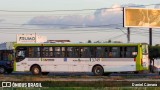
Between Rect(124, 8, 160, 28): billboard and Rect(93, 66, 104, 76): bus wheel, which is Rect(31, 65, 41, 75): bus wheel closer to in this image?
Rect(93, 66, 104, 76): bus wheel

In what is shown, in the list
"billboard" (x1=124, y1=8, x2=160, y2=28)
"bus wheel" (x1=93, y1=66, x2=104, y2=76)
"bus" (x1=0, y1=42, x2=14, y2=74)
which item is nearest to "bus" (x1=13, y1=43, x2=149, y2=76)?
"bus wheel" (x1=93, y1=66, x2=104, y2=76)

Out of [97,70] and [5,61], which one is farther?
[5,61]

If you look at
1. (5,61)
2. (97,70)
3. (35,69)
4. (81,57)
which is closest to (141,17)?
(5,61)

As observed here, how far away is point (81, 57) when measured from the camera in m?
37.8

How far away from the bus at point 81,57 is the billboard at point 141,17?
3234cm

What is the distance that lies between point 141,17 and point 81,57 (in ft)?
117

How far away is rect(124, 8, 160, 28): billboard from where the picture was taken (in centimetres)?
7056

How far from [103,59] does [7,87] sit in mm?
20792

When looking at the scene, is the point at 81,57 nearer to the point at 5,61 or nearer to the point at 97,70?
the point at 97,70

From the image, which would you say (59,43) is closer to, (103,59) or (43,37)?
(103,59)

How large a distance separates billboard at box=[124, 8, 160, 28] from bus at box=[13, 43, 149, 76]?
1273 inches

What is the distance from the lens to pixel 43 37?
186 ft

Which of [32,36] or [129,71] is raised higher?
[32,36]

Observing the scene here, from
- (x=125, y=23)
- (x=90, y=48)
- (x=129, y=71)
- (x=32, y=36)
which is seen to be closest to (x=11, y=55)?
(x=90, y=48)
